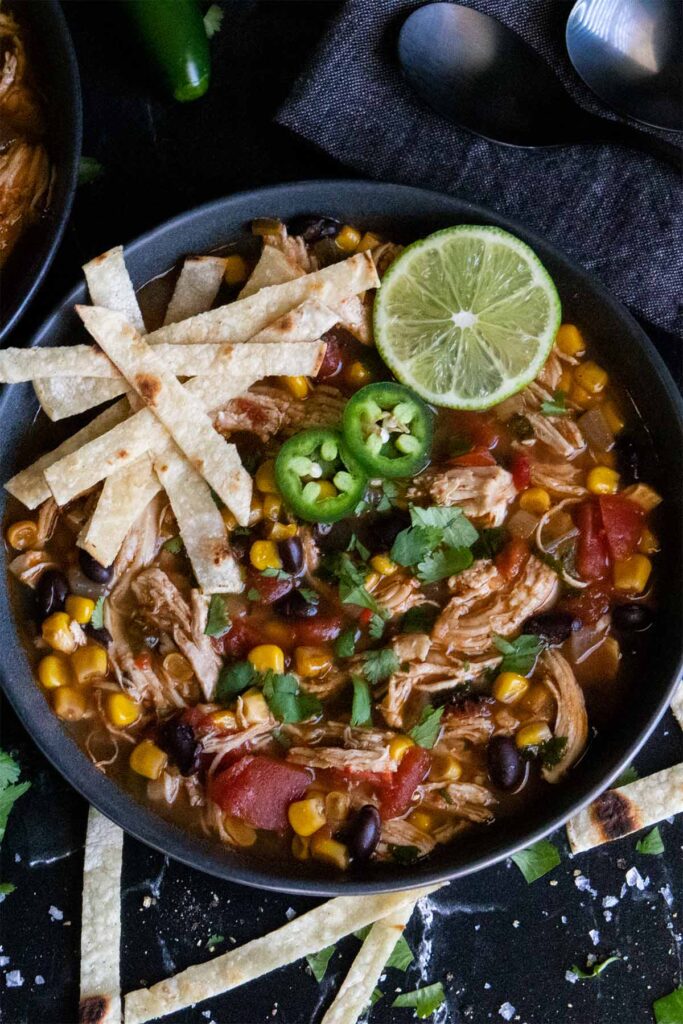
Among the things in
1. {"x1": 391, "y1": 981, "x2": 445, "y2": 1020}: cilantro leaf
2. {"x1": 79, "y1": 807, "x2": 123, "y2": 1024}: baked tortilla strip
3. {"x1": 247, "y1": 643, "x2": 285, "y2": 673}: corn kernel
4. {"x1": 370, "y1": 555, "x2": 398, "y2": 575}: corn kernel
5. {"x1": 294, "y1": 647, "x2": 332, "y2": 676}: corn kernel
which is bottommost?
{"x1": 391, "y1": 981, "x2": 445, "y2": 1020}: cilantro leaf

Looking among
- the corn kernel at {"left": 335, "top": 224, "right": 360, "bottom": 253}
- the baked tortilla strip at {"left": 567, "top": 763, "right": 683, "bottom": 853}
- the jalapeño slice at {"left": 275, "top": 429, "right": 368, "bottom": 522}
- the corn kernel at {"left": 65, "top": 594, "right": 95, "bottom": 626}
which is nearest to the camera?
the jalapeño slice at {"left": 275, "top": 429, "right": 368, "bottom": 522}

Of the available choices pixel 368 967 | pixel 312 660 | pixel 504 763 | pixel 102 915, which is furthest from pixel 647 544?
pixel 102 915

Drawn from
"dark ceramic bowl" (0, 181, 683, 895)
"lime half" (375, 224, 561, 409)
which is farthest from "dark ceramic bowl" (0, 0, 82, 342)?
"lime half" (375, 224, 561, 409)

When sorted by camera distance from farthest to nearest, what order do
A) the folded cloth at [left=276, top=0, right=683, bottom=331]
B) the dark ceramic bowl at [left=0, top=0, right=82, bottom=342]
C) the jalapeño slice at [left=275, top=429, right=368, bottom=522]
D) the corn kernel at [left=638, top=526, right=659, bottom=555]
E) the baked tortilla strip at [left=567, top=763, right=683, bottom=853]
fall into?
the folded cloth at [left=276, top=0, right=683, bottom=331]
the baked tortilla strip at [left=567, top=763, right=683, bottom=853]
the corn kernel at [left=638, top=526, right=659, bottom=555]
the jalapeño slice at [left=275, top=429, right=368, bottom=522]
the dark ceramic bowl at [left=0, top=0, right=82, bottom=342]

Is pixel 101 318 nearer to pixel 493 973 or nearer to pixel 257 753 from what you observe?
pixel 257 753

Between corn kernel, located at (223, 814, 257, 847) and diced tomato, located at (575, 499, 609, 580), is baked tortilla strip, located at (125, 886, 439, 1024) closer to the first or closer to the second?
corn kernel, located at (223, 814, 257, 847)

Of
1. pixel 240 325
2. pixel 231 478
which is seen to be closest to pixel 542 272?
pixel 240 325

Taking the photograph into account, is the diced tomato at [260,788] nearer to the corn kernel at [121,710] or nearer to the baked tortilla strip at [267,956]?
the corn kernel at [121,710]

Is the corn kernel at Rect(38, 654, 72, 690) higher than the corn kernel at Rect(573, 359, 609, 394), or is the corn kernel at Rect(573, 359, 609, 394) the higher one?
the corn kernel at Rect(573, 359, 609, 394)
